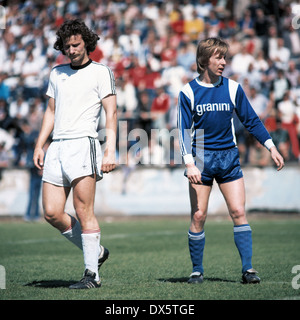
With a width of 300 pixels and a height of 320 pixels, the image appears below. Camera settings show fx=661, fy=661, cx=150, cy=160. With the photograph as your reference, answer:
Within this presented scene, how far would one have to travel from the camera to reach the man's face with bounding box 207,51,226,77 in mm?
6207

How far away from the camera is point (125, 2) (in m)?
22.2

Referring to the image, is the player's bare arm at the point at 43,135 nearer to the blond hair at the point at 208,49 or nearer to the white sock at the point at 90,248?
the white sock at the point at 90,248

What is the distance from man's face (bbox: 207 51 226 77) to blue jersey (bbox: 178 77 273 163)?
149 mm

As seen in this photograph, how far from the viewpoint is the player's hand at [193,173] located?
602 centimetres

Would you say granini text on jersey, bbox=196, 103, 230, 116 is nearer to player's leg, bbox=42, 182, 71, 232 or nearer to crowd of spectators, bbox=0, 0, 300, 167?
player's leg, bbox=42, 182, 71, 232

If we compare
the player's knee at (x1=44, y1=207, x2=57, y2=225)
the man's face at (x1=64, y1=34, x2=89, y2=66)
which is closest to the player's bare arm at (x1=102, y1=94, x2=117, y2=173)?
the man's face at (x1=64, y1=34, x2=89, y2=66)

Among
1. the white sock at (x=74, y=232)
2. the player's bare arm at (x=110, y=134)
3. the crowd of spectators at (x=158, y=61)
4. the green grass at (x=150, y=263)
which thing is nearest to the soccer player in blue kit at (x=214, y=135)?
the green grass at (x=150, y=263)

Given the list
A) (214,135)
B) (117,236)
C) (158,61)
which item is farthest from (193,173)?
(158,61)

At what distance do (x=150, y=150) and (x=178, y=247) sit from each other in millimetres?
5983

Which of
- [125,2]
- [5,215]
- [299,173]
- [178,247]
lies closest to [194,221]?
[178,247]

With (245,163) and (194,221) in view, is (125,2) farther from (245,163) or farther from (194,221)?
(194,221)

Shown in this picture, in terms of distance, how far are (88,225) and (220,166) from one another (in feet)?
4.46

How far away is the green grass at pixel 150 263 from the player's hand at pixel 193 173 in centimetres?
97
